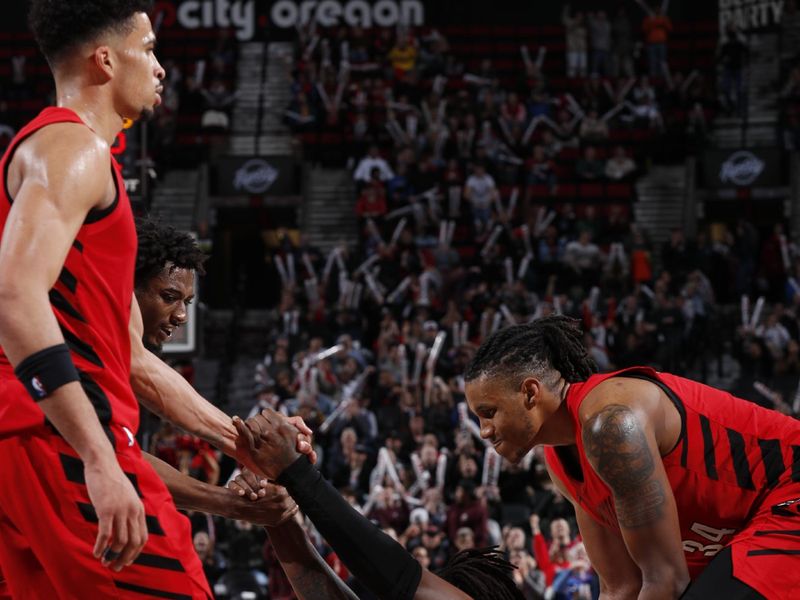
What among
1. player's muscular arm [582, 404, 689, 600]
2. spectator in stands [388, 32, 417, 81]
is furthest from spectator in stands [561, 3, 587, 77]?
player's muscular arm [582, 404, 689, 600]

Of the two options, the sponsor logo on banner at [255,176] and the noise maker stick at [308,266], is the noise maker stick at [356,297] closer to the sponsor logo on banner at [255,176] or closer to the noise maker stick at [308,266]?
the noise maker stick at [308,266]

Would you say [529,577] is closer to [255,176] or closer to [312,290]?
[312,290]

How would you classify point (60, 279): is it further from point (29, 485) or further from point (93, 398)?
point (29, 485)

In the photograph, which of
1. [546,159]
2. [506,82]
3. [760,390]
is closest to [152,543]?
[760,390]

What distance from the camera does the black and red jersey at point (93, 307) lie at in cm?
288

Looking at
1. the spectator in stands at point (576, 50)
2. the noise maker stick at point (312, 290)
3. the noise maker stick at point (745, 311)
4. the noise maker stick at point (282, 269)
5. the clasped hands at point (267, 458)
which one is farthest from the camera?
the spectator in stands at point (576, 50)

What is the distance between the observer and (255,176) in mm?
20484

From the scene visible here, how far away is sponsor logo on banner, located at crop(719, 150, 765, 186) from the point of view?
Result: 20.2 metres

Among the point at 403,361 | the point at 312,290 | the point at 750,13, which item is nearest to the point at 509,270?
the point at 312,290

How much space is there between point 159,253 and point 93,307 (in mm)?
863

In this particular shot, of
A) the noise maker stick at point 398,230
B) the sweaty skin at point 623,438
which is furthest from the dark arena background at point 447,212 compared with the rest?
the sweaty skin at point 623,438

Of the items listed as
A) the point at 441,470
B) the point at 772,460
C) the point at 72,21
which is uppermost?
the point at 72,21

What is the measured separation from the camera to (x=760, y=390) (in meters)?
14.5

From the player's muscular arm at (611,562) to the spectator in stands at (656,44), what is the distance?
63.0 ft
